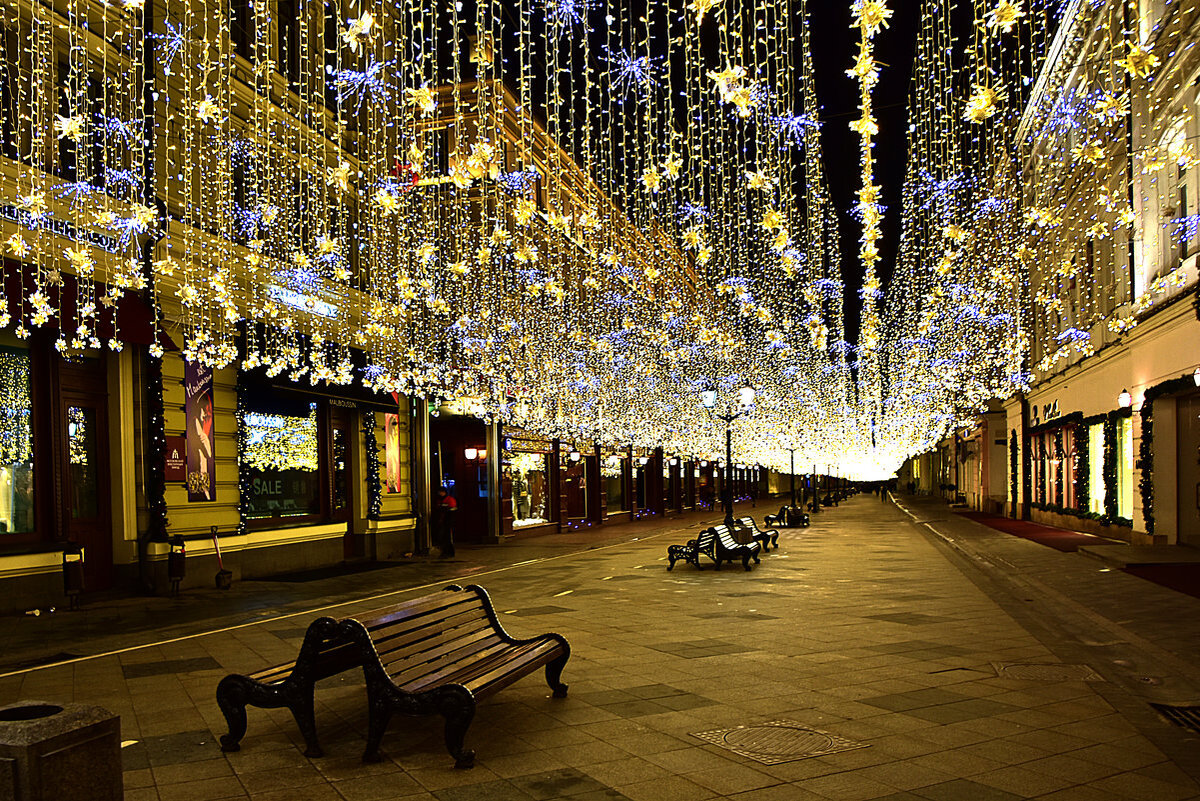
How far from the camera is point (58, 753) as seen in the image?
11.8ft

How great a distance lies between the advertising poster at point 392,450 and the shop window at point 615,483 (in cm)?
1613

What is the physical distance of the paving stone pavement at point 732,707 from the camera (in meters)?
5.26

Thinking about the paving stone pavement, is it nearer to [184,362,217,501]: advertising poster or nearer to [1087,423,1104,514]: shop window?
[184,362,217,501]: advertising poster

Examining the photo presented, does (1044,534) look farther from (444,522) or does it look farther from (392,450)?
(392,450)

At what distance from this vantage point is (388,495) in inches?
859

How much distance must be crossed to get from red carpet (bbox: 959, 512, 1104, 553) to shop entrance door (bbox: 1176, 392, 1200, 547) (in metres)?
1.94

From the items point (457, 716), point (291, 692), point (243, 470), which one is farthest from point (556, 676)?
point (243, 470)

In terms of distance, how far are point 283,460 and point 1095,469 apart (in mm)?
21734

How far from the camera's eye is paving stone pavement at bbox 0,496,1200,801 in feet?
17.3

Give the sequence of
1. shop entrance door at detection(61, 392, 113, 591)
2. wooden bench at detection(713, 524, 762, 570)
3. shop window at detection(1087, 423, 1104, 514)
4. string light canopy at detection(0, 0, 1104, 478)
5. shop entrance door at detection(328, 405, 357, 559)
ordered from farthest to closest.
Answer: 1. shop window at detection(1087, 423, 1104, 514)
2. shop entrance door at detection(328, 405, 357, 559)
3. wooden bench at detection(713, 524, 762, 570)
4. shop entrance door at detection(61, 392, 113, 591)
5. string light canopy at detection(0, 0, 1104, 478)

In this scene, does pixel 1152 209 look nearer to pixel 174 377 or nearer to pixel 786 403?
pixel 174 377

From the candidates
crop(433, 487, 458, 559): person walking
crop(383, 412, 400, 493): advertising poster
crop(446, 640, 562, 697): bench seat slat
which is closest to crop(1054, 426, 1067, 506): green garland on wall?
crop(433, 487, 458, 559): person walking

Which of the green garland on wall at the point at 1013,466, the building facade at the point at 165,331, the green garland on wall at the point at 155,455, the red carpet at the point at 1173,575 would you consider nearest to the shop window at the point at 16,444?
the building facade at the point at 165,331

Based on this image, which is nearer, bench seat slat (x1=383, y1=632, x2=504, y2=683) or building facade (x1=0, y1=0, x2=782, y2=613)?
bench seat slat (x1=383, y1=632, x2=504, y2=683)
